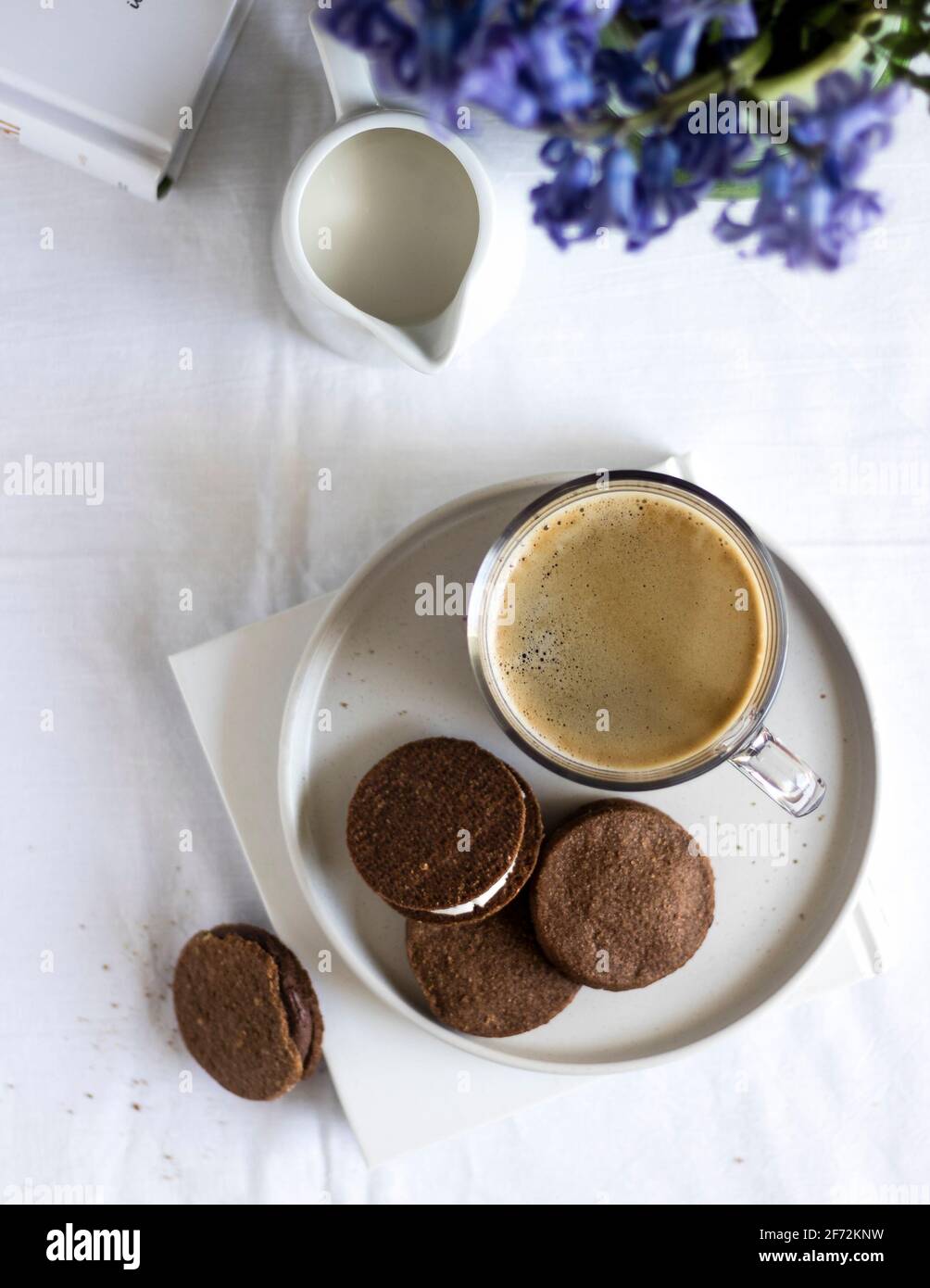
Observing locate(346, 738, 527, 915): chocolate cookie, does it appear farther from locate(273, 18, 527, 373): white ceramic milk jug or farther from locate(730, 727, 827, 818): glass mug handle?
locate(273, 18, 527, 373): white ceramic milk jug

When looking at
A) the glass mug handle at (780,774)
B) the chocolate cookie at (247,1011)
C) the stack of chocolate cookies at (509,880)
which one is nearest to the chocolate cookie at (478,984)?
the stack of chocolate cookies at (509,880)

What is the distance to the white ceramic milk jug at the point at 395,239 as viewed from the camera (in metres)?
0.83

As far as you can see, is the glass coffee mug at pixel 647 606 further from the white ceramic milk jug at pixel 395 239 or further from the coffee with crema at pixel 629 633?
the white ceramic milk jug at pixel 395 239

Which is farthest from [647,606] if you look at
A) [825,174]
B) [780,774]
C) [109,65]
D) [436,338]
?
[109,65]

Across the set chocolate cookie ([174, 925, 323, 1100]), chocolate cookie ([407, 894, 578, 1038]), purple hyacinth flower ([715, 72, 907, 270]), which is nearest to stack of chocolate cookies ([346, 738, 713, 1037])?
chocolate cookie ([407, 894, 578, 1038])

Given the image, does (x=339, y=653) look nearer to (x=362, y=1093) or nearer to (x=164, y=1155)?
(x=362, y=1093)

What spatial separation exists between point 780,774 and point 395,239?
19.9 inches

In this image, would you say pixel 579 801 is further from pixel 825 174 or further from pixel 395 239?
pixel 825 174

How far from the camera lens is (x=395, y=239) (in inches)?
35.8

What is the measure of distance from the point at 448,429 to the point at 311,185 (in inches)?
8.9

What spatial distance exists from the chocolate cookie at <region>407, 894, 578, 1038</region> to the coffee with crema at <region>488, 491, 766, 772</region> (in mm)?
196

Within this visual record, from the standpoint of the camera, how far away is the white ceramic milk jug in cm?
83

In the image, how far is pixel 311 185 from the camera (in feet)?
2.87
